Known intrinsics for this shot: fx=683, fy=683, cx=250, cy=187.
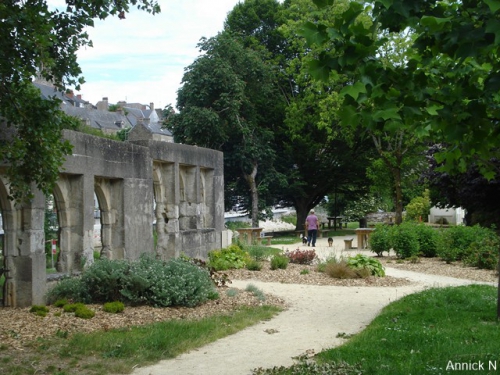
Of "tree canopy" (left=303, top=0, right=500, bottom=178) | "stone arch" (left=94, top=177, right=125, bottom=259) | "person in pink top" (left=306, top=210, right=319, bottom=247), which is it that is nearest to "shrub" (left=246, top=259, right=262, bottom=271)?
"stone arch" (left=94, top=177, right=125, bottom=259)

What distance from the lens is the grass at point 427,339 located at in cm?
634

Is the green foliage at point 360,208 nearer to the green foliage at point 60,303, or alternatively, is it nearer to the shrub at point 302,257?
the shrub at point 302,257

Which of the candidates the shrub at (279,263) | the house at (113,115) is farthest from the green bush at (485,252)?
the house at (113,115)

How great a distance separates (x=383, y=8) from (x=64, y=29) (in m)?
5.43

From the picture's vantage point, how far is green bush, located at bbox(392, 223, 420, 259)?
19.4m

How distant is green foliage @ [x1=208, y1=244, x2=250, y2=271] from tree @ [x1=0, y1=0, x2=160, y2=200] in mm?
7822

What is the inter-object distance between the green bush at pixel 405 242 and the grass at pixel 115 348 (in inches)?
440

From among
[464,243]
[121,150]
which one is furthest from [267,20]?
[121,150]

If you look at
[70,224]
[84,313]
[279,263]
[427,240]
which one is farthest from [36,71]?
[427,240]

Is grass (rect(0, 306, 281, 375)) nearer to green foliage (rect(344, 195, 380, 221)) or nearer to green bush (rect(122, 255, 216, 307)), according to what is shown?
green bush (rect(122, 255, 216, 307))

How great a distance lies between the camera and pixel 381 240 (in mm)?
20156

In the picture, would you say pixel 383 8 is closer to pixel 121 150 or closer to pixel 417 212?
pixel 121 150

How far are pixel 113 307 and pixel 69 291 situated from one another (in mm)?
1263

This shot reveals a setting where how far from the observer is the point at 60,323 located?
8.84m
